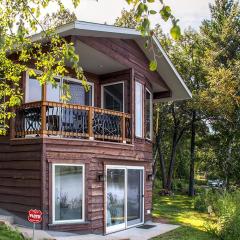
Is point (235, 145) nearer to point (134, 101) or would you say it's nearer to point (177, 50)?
point (177, 50)

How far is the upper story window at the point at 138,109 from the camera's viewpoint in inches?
536

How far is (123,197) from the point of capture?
40.1 feet

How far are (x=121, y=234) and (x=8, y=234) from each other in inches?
148

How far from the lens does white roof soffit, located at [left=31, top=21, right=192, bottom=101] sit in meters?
10.2

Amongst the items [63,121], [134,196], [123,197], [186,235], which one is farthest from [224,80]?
[63,121]

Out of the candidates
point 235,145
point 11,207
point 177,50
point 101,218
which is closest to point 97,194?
point 101,218

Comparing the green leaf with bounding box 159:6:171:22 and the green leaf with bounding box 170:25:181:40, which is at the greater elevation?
the green leaf with bounding box 159:6:171:22

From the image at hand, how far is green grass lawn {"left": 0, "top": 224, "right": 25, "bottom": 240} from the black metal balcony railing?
2420mm

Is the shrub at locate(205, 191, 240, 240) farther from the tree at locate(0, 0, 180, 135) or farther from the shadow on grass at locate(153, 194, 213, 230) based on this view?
the tree at locate(0, 0, 180, 135)

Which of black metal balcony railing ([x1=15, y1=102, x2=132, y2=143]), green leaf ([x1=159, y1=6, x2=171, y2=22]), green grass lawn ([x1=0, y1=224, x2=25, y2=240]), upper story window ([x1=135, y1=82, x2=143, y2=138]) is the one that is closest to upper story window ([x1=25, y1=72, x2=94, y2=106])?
black metal balcony railing ([x1=15, y1=102, x2=132, y2=143])

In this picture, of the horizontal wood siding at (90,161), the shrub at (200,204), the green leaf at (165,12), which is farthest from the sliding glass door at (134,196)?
the green leaf at (165,12)

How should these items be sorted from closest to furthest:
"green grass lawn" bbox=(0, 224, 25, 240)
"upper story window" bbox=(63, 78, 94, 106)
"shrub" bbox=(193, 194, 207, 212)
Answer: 1. "green grass lawn" bbox=(0, 224, 25, 240)
2. "upper story window" bbox=(63, 78, 94, 106)
3. "shrub" bbox=(193, 194, 207, 212)

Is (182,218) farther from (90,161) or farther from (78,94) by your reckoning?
(78,94)

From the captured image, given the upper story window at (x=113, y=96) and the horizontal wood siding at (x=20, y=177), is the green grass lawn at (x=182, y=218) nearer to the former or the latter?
the horizontal wood siding at (x=20, y=177)
